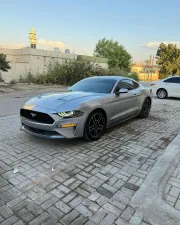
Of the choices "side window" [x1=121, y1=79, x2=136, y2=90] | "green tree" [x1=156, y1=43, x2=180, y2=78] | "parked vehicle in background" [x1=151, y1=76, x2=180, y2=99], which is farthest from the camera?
"green tree" [x1=156, y1=43, x2=180, y2=78]

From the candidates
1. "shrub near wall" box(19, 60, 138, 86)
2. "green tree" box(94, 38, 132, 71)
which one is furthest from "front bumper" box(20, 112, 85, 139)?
"green tree" box(94, 38, 132, 71)

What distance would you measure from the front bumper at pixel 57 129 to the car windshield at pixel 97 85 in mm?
1292

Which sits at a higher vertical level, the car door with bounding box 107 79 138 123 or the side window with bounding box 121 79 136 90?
the side window with bounding box 121 79 136 90

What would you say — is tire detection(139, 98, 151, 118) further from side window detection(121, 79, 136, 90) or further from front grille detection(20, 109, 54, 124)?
front grille detection(20, 109, 54, 124)

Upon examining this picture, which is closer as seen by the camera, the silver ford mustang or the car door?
the silver ford mustang

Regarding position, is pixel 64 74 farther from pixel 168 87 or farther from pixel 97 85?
pixel 97 85

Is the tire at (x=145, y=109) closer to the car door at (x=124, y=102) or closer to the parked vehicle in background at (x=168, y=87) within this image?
the car door at (x=124, y=102)

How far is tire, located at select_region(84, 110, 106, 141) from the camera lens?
161 inches

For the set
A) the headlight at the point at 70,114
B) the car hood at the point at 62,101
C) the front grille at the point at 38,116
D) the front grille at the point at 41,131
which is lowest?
the front grille at the point at 41,131

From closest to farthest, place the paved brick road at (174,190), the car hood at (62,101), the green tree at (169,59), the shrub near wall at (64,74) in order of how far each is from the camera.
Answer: the paved brick road at (174,190) → the car hood at (62,101) → the shrub near wall at (64,74) → the green tree at (169,59)

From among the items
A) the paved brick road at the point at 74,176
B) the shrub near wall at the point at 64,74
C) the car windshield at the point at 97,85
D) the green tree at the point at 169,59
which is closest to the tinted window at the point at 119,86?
the car windshield at the point at 97,85

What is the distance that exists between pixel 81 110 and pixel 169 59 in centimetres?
4176

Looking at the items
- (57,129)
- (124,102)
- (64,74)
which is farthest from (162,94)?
(57,129)

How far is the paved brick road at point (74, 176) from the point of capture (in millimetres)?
2207
